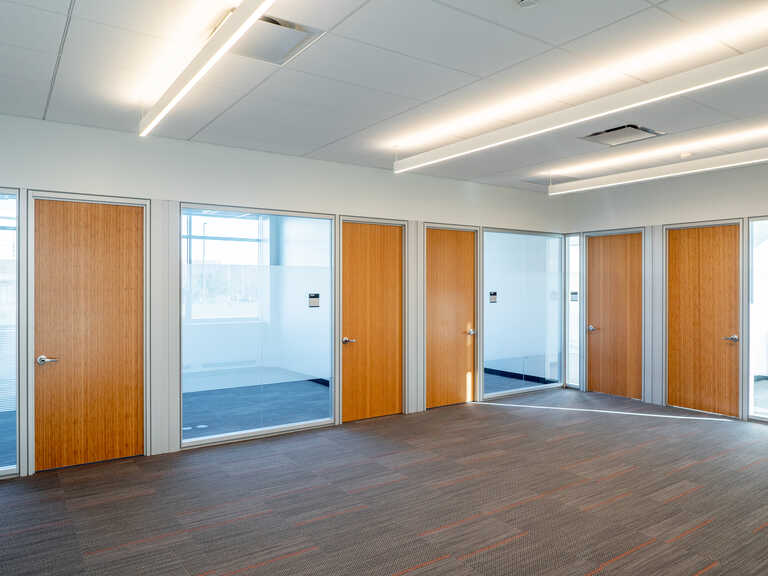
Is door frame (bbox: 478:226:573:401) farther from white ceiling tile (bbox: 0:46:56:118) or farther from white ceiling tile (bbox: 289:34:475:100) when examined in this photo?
white ceiling tile (bbox: 0:46:56:118)

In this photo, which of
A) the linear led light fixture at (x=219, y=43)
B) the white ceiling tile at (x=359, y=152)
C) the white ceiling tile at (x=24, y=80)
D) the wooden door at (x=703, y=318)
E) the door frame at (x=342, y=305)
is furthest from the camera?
the wooden door at (x=703, y=318)

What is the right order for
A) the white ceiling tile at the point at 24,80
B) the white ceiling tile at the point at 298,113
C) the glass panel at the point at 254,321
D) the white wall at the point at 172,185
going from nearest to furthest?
the white ceiling tile at the point at 24,80 < the white ceiling tile at the point at 298,113 < the white wall at the point at 172,185 < the glass panel at the point at 254,321

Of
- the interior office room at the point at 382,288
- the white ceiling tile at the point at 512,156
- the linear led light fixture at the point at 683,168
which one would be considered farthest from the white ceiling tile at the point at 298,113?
the linear led light fixture at the point at 683,168

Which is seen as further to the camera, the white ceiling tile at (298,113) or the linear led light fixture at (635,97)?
the white ceiling tile at (298,113)

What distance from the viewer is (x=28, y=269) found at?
3.79m

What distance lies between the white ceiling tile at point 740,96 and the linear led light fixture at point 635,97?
0.68 ft

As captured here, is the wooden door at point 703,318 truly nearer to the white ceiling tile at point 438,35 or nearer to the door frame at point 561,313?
the door frame at point 561,313

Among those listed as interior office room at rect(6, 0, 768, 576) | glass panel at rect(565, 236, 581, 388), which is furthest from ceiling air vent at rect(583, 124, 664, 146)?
glass panel at rect(565, 236, 581, 388)

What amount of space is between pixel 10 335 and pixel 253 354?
68.9 inches

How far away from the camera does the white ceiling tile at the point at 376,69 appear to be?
2.68 m

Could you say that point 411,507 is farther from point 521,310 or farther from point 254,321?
point 521,310

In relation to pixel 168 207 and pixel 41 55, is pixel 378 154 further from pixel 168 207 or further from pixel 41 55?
pixel 41 55

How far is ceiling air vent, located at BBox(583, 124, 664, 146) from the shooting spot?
3.96 m

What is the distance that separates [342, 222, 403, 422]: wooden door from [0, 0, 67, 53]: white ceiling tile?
116 inches
